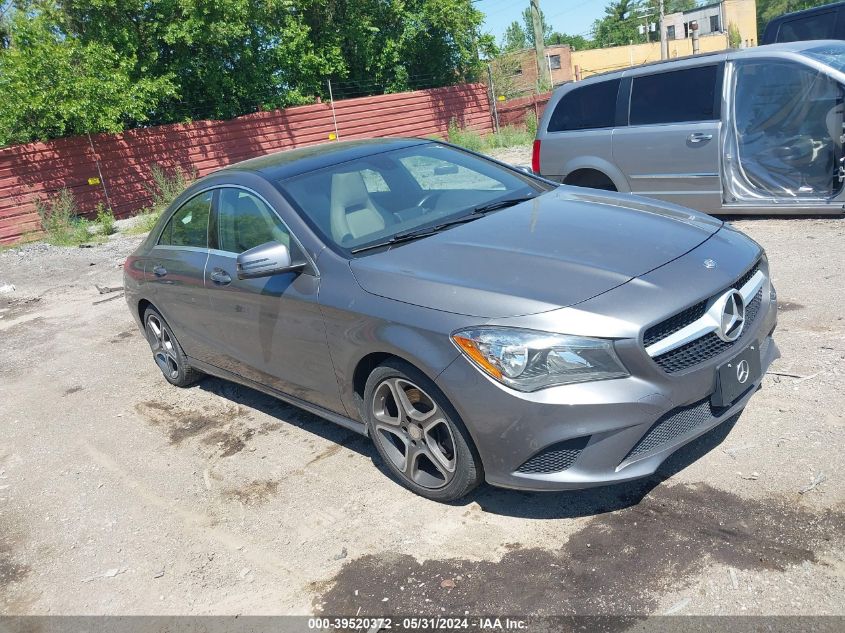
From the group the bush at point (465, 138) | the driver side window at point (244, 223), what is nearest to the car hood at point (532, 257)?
the driver side window at point (244, 223)

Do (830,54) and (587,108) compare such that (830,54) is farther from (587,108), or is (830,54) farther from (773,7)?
(773,7)

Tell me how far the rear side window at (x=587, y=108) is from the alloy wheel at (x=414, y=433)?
5.61m

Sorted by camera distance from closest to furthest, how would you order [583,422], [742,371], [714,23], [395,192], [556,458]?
1. [583,422]
2. [556,458]
3. [742,371]
4. [395,192]
5. [714,23]

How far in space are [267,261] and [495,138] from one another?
68.1 feet

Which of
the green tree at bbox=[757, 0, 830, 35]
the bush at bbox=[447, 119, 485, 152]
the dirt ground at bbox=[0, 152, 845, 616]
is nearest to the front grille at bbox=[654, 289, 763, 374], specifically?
the dirt ground at bbox=[0, 152, 845, 616]

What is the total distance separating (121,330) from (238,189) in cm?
399

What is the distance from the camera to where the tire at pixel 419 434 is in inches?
135

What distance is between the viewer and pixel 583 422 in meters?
3.07

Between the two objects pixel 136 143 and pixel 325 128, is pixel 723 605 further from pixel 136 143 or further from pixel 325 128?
pixel 325 128

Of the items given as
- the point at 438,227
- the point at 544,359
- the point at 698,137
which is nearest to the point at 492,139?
the point at 698,137

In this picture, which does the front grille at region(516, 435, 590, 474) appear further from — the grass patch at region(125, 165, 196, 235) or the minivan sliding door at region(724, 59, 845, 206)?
the grass patch at region(125, 165, 196, 235)

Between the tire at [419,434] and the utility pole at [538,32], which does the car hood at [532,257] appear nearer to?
the tire at [419,434]

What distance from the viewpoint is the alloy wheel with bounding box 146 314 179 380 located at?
234 inches

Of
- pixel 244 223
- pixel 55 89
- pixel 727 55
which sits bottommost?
pixel 244 223
